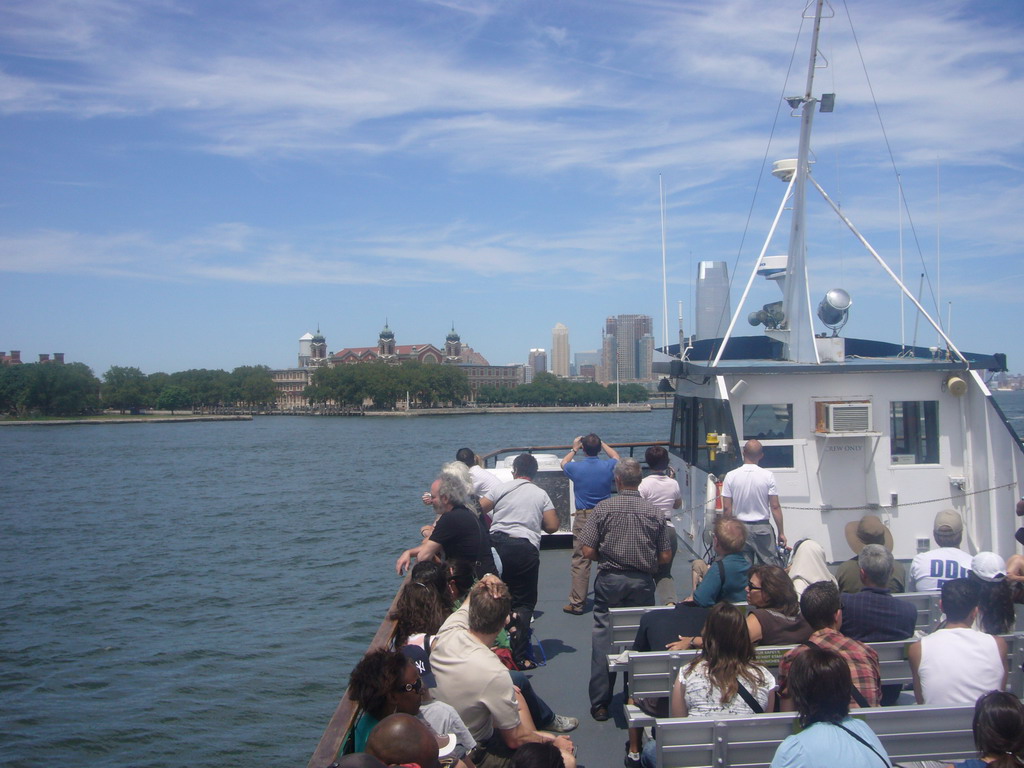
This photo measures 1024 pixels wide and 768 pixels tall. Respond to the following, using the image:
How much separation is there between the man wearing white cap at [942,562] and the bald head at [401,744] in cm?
378

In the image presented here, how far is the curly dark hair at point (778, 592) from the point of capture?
15.5 ft

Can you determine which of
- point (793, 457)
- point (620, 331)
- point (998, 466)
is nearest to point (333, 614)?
point (793, 457)

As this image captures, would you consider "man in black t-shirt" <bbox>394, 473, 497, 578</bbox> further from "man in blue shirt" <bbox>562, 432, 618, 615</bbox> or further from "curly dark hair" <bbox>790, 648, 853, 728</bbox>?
"curly dark hair" <bbox>790, 648, 853, 728</bbox>

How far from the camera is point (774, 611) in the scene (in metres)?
4.73

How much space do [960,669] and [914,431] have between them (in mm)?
5289

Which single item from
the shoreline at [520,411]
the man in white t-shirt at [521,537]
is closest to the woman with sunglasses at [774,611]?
the man in white t-shirt at [521,537]

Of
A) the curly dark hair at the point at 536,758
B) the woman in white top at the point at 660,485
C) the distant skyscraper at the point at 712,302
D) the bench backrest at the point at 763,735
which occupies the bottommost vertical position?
the bench backrest at the point at 763,735

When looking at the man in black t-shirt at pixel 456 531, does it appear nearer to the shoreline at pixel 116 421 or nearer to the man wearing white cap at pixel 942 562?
the man wearing white cap at pixel 942 562

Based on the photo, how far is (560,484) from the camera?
1186cm

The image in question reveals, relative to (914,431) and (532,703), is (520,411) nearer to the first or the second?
(914,431)

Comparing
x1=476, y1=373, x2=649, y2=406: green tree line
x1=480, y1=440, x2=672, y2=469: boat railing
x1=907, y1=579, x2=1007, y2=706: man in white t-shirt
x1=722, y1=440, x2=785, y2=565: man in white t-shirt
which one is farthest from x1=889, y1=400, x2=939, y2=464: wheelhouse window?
x1=476, y1=373, x2=649, y2=406: green tree line

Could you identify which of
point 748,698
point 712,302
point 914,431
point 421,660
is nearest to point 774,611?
point 748,698

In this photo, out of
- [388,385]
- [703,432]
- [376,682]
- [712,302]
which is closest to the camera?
[376,682]

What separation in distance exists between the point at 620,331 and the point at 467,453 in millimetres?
114878
